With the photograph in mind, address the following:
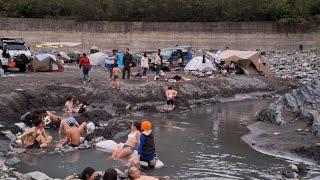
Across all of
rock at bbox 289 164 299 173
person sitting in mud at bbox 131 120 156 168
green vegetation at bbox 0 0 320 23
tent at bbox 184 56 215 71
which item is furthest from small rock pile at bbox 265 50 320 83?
person sitting in mud at bbox 131 120 156 168

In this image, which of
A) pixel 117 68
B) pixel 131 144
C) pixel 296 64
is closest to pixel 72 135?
pixel 131 144

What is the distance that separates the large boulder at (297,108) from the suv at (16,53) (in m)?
14.8

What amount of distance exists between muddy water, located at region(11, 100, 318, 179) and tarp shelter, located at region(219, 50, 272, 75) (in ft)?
59.6

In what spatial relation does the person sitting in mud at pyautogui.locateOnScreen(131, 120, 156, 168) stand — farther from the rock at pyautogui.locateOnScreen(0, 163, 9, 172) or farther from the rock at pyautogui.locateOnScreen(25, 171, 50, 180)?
the rock at pyautogui.locateOnScreen(0, 163, 9, 172)

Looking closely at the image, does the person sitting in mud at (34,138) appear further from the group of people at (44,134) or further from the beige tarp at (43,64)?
the beige tarp at (43,64)

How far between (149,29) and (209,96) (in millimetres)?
24492

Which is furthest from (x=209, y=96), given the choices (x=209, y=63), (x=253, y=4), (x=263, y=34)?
(x=253, y=4)

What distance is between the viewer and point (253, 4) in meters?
63.1

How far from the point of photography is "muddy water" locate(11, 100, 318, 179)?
15734mm

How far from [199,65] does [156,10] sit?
2019 cm

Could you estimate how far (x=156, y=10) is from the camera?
60.7 m

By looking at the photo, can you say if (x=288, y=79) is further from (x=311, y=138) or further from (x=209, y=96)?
(x=311, y=138)

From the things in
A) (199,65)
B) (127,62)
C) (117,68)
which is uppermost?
(127,62)

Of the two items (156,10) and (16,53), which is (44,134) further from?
(156,10)
